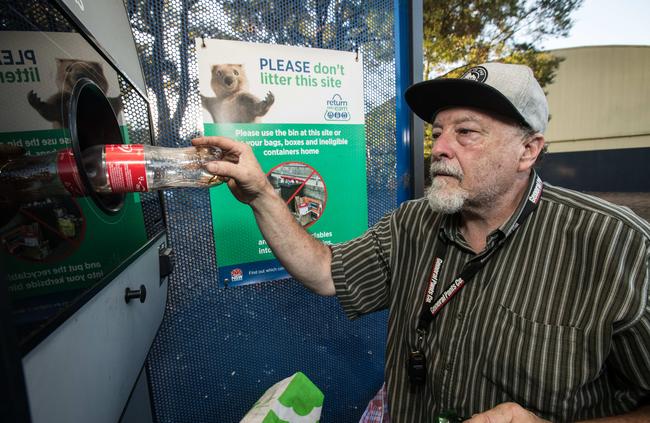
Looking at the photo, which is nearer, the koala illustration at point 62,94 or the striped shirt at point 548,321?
the koala illustration at point 62,94

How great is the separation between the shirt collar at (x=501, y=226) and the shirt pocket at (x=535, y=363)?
26cm

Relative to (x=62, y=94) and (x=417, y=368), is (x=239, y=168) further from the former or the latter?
(x=417, y=368)

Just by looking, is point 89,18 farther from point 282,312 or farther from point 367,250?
point 282,312

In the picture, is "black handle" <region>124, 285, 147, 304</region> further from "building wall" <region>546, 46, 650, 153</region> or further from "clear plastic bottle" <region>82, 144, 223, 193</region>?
"building wall" <region>546, 46, 650, 153</region>

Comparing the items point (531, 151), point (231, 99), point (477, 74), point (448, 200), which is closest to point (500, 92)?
point (477, 74)

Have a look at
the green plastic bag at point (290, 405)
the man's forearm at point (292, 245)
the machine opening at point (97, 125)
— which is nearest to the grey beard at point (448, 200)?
the man's forearm at point (292, 245)

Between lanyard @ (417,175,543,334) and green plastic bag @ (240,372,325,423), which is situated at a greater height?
lanyard @ (417,175,543,334)

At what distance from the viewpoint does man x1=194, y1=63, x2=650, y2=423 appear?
1.04 metres

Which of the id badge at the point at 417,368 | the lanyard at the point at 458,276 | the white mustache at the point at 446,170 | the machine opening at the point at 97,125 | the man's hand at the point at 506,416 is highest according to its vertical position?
the machine opening at the point at 97,125

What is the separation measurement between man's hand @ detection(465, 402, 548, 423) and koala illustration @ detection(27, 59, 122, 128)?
1.19 metres

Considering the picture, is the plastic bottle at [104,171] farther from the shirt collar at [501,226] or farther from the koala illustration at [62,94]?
the shirt collar at [501,226]

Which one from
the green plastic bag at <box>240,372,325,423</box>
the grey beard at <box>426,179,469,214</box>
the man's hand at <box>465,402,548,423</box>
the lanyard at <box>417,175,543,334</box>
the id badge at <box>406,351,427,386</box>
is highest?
the grey beard at <box>426,179,469,214</box>

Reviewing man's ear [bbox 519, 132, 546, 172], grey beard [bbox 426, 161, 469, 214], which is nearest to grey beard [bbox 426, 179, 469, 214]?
grey beard [bbox 426, 161, 469, 214]

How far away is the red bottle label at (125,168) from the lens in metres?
0.81
